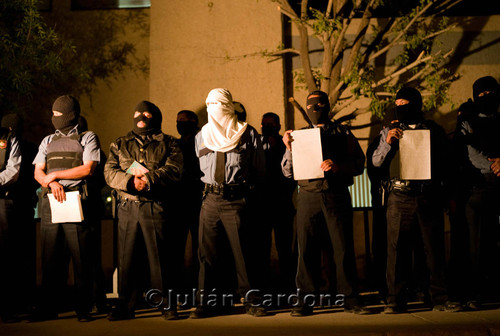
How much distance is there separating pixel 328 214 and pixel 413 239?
1.03m

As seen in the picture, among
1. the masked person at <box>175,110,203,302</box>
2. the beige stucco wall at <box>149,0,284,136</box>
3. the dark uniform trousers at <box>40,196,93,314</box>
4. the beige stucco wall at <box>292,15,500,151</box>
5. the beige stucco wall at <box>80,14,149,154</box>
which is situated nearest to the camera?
the dark uniform trousers at <box>40,196,93,314</box>

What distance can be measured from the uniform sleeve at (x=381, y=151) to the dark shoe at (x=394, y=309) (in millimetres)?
1572

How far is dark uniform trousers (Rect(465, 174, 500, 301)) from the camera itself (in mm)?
6211

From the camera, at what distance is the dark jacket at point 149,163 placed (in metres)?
5.83

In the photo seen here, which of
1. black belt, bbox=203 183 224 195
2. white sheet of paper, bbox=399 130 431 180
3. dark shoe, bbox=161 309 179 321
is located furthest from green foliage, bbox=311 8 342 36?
dark shoe, bbox=161 309 179 321

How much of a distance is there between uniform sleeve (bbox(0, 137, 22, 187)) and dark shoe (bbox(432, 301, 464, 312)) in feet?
16.7

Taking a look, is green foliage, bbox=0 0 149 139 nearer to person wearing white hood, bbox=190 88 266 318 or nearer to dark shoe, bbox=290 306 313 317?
person wearing white hood, bbox=190 88 266 318

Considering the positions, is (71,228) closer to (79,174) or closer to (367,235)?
(79,174)

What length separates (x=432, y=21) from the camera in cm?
999

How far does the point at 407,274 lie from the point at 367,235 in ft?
7.04

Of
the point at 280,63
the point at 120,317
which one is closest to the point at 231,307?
the point at 120,317

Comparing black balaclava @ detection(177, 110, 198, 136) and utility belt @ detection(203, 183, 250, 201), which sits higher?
black balaclava @ detection(177, 110, 198, 136)

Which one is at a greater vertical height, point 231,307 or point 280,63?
point 280,63

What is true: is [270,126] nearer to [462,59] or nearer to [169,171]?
[169,171]
